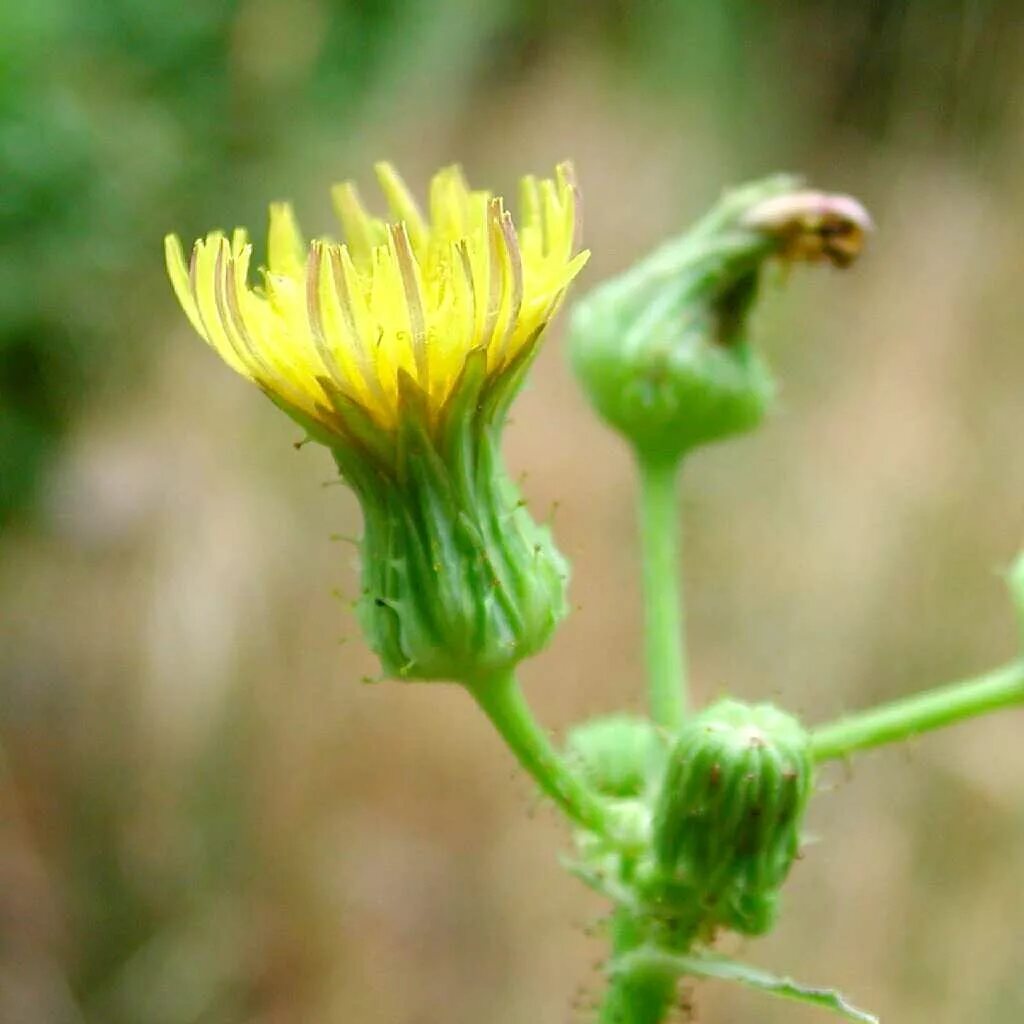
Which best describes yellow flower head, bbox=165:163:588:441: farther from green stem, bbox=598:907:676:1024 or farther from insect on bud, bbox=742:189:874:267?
green stem, bbox=598:907:676:1024

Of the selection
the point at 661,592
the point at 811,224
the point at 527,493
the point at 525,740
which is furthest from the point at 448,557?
the point at 527,493

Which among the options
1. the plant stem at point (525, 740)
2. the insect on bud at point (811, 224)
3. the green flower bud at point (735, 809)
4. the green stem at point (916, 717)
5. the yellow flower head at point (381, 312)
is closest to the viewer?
the yellow flower head at point (381, 312)

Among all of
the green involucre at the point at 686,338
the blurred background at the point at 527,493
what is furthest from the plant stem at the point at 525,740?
the blurred background at the point at 527,493

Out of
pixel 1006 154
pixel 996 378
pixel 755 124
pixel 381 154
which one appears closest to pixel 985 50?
pixel 1006 154

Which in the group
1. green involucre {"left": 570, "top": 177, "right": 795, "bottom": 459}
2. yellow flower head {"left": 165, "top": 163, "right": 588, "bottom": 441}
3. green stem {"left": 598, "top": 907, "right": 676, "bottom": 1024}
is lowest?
green stem {"left": 598, "top": 907, "right": 676, "bottom": 1024}

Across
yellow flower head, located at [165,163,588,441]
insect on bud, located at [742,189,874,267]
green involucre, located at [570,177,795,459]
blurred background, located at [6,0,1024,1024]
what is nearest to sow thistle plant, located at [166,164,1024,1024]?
yellow flower head, located at [165,163,588,441]

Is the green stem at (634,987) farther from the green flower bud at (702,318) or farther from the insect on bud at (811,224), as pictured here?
the insect on bud at (811,224)

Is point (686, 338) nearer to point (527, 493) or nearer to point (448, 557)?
point (448, 557)
